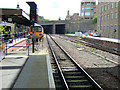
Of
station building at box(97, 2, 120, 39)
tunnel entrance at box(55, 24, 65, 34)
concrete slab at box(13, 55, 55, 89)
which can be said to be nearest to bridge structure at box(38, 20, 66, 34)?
tunnel entrance at box(55, 24, 65, 34)

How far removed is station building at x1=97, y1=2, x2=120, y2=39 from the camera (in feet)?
124

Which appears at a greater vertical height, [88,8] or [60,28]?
[88,8]

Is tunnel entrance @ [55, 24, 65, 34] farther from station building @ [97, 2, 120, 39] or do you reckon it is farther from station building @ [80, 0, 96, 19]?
station building @ [97, 2, 120, 39]

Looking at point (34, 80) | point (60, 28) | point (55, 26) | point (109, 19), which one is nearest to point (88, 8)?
point (60, 28)

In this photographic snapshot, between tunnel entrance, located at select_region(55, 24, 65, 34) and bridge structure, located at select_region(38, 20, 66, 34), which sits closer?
bridge structure, located at select_region(38, 20, 66, 34)

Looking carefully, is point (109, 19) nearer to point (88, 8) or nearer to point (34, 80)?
point (34, 80)

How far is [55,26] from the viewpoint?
249ft

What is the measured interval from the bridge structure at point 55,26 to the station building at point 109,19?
26.2m

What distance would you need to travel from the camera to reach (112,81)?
685cm

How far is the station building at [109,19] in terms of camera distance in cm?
3788

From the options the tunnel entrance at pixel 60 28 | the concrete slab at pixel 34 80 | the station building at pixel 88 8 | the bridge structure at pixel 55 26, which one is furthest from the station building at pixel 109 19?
the station building at pixel 88 8

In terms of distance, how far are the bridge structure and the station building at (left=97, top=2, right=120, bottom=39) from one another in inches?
1030

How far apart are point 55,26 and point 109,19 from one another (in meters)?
37.1

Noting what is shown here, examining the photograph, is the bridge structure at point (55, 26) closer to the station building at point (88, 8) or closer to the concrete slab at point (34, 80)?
the station building at point (88, 8)
